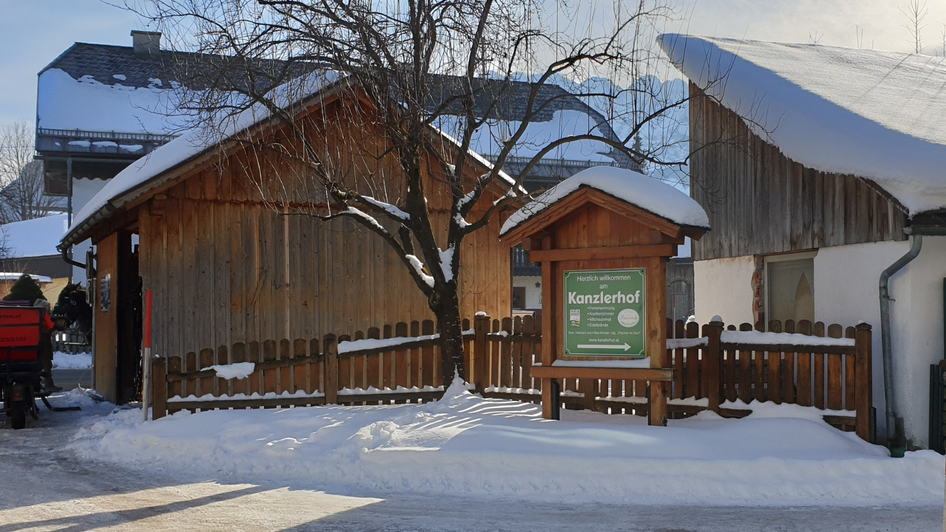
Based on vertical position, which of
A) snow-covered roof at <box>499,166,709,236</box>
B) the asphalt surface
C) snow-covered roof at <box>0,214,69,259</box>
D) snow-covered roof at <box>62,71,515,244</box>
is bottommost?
the asphalt surface

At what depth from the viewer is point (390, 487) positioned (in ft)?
24.1

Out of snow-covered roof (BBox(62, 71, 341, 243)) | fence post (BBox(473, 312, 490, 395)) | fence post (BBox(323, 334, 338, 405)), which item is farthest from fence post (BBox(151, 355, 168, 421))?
fence post (BBox(473, 312, 490, 395))

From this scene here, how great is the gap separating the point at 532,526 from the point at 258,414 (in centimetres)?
487

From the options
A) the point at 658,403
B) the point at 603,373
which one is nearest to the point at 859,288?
the point at 658,403

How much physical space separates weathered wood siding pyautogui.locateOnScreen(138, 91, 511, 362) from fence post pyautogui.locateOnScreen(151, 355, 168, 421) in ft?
5.67

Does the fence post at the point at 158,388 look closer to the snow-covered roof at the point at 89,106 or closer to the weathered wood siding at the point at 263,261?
the weathered wood siding at the point at 263,261

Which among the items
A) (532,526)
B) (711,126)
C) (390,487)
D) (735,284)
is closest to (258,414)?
(390,487)

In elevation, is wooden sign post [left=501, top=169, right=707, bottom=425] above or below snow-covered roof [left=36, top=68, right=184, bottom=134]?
below

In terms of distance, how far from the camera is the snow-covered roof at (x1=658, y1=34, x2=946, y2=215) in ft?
27.5

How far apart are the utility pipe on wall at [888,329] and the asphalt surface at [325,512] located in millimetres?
1914

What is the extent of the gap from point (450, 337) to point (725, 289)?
16.2 feet

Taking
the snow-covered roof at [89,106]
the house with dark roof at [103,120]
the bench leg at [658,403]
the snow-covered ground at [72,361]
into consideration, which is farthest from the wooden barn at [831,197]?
the snow-covered roof at [89,106]

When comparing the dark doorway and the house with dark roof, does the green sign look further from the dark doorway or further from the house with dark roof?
the house with dark roof

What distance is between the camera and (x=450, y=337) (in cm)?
1037
